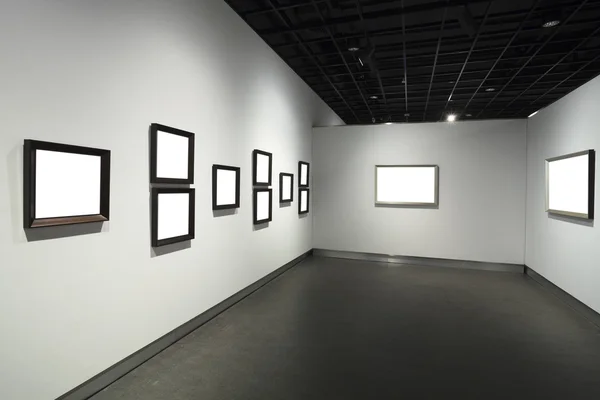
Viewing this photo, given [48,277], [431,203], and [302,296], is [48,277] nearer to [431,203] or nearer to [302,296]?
[302,296]

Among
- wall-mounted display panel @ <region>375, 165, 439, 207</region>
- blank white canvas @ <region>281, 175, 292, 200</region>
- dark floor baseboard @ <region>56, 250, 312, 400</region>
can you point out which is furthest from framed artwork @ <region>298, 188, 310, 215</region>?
dark floor baseboard @ <region>56, 250, 312, 400</region>

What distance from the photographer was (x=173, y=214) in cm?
315

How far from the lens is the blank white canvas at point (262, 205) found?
4.87 m

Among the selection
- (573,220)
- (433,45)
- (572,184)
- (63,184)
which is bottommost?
(573,220)

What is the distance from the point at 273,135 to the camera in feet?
18.0

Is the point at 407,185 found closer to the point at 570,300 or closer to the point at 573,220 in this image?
the point at 573,220

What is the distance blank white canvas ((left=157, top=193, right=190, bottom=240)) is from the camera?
119 inches

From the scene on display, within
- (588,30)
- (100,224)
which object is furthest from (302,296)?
(588,30)

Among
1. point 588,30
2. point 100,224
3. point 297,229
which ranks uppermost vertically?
point 588,30

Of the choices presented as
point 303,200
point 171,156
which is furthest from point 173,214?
point 303,200

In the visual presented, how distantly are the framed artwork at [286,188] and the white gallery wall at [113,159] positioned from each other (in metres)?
1.26

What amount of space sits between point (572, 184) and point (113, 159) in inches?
196

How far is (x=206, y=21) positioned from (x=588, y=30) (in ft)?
17.5

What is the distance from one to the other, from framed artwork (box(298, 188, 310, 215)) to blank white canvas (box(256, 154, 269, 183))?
1590 mm
